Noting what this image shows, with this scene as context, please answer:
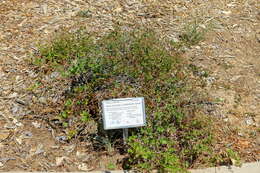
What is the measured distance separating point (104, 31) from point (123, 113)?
5.59 feet

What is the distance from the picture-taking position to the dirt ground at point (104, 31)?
3207 mm

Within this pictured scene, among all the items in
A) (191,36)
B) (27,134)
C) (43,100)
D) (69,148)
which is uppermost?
(191,36)

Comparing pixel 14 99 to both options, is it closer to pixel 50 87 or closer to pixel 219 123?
pixel 50 87

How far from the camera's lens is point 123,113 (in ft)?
9.64

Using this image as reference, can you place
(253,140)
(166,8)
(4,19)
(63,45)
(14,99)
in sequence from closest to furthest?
(253,140) < (14,99) < (63,45) < (4,19) < (166,8)

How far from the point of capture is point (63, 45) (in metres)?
3.87

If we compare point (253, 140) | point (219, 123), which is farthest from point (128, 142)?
point (253, 140)

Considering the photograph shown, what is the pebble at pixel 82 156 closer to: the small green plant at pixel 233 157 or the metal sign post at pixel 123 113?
the metal sign post at pixel 123 113

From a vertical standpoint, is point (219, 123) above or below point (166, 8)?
below

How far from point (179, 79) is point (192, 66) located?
391 mm

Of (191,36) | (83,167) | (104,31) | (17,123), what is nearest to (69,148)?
(83,167)

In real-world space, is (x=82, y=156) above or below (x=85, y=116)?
below

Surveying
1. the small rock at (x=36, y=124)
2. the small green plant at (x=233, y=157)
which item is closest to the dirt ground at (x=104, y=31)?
the small rock at (x=36, y=124)

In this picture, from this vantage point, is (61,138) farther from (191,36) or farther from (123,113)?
(191,36)
